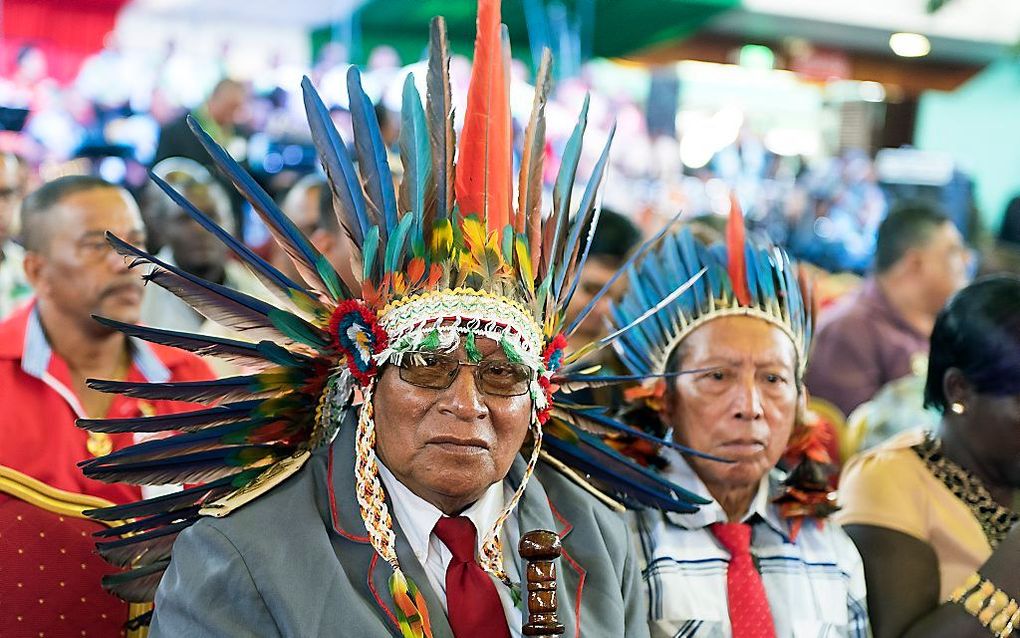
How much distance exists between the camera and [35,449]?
2.83 meters

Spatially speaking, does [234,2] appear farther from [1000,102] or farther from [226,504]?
[226,504]

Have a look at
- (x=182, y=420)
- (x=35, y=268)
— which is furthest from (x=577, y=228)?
(x=35, y=268)

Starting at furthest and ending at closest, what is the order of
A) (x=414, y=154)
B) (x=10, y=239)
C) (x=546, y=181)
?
1. (x=546, y=181)
2. (x=10, y=239)
3. (x=414, y=154)

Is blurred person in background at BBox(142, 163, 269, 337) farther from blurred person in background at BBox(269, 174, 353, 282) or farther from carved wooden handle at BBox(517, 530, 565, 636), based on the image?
carved wooden handle at BBox(517, 530, 565, 636)

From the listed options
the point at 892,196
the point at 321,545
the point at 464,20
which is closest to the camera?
the point at 321,545

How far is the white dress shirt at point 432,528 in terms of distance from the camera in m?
2.05

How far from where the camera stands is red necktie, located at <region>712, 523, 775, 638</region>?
7.96 ft

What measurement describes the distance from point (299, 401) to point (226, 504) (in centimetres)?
25

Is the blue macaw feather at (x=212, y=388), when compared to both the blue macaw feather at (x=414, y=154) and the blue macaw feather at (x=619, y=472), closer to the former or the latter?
the blue macaw feather at (x=414, y=154)

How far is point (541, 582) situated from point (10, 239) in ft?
11.8

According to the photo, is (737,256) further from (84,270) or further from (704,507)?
(84,270)

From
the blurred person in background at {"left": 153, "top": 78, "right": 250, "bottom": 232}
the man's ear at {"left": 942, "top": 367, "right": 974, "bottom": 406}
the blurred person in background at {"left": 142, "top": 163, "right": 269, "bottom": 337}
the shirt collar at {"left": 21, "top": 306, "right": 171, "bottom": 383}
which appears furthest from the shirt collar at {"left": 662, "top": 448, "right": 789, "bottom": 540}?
the blurred person in background at {"left": 153, "top": 78, "right": 250, "bottom": 232}

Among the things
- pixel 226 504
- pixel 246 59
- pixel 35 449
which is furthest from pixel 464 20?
pixel 226 504

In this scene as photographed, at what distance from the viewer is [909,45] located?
1519 centimetres
